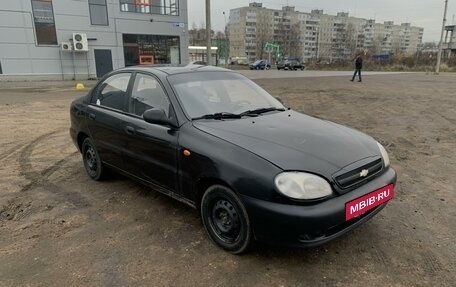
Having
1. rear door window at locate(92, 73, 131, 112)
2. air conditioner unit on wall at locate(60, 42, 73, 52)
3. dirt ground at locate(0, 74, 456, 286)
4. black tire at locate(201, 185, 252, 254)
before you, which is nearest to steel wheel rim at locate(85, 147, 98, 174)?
dirt ground at locate(0, 74, 456, 286)

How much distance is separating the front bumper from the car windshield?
1.22 meters

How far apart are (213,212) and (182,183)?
444 millimetres

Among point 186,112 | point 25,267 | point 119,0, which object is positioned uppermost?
point 119,0

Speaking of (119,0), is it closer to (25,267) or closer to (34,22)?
(34,22)

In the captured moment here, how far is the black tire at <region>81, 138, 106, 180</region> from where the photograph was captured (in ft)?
15.8

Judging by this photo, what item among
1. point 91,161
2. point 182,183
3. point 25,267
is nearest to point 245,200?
point 182,183

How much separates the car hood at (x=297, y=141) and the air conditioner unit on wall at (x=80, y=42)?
23714 mm

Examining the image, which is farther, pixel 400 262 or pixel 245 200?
pixel 400 262

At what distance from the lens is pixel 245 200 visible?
9.26 ft

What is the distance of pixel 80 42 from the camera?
24.2 m

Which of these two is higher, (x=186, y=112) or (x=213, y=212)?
(x=186, y=112)

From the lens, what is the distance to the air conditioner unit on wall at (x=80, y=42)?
78.8 ft

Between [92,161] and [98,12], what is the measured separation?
924 inches

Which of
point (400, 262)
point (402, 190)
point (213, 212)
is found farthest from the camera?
point (402, 190)
